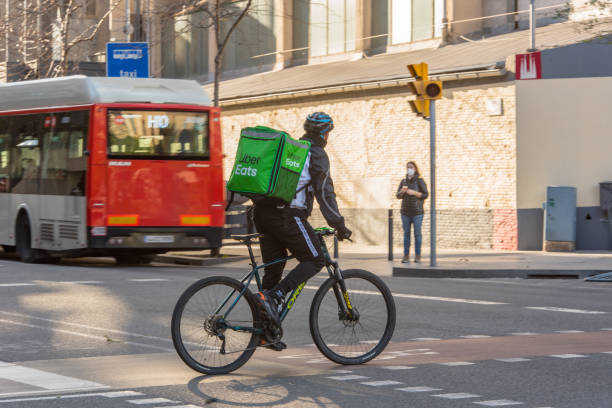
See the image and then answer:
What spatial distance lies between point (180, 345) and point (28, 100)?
557 inches

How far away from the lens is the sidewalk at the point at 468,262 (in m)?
18.7

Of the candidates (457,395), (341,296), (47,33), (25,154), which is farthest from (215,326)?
(47,33)

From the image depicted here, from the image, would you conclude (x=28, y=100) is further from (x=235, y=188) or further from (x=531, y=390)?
(x=531, y=390)

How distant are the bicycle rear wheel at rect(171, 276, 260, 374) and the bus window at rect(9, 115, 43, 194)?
44.3 feet

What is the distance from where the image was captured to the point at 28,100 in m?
21.0

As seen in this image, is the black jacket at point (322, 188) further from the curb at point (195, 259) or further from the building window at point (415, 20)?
the building window at point (415, 20)

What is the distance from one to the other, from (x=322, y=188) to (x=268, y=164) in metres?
0.52

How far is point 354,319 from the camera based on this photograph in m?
8.41

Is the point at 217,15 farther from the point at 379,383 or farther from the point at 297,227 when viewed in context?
the point at 379,383

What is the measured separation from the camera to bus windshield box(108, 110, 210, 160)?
19094mm

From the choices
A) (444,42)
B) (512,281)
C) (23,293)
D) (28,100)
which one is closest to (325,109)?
(444,42)

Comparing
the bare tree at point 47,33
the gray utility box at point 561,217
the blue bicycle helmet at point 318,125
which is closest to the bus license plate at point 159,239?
the gray utility box at point 561,217

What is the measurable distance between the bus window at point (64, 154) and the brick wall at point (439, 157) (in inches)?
367

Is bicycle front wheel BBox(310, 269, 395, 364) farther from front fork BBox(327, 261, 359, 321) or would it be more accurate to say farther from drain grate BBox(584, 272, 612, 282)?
drain grate BBox(584, 272, 612, 282)
